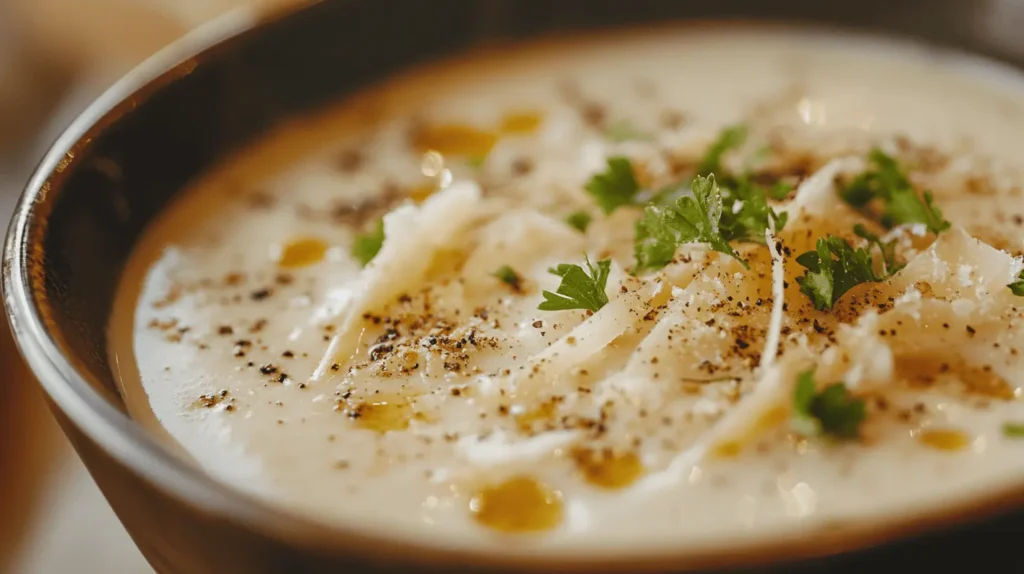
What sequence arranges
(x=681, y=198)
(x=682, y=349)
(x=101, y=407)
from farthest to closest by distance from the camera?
(x=681, y=198)
(x=682, y=349)
(x=101, y=407)

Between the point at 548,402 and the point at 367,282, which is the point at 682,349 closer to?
the point at 548,402

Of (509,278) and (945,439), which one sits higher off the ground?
(509,278)

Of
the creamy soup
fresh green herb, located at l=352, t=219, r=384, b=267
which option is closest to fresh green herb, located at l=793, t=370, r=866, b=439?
the creamy soup

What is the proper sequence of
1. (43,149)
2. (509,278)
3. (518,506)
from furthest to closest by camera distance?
(43,149), (509,278), (518,506)

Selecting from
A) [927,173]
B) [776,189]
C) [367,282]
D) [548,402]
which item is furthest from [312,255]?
[927,173]

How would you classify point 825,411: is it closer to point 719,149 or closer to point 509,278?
point 509,278

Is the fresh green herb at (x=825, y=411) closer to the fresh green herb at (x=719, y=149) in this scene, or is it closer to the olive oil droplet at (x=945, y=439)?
the olive oil droplet at (x=945, y=439)

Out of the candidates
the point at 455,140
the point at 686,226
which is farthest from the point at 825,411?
the point at 455,140

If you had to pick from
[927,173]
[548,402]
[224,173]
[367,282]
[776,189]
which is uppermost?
[224,173]
